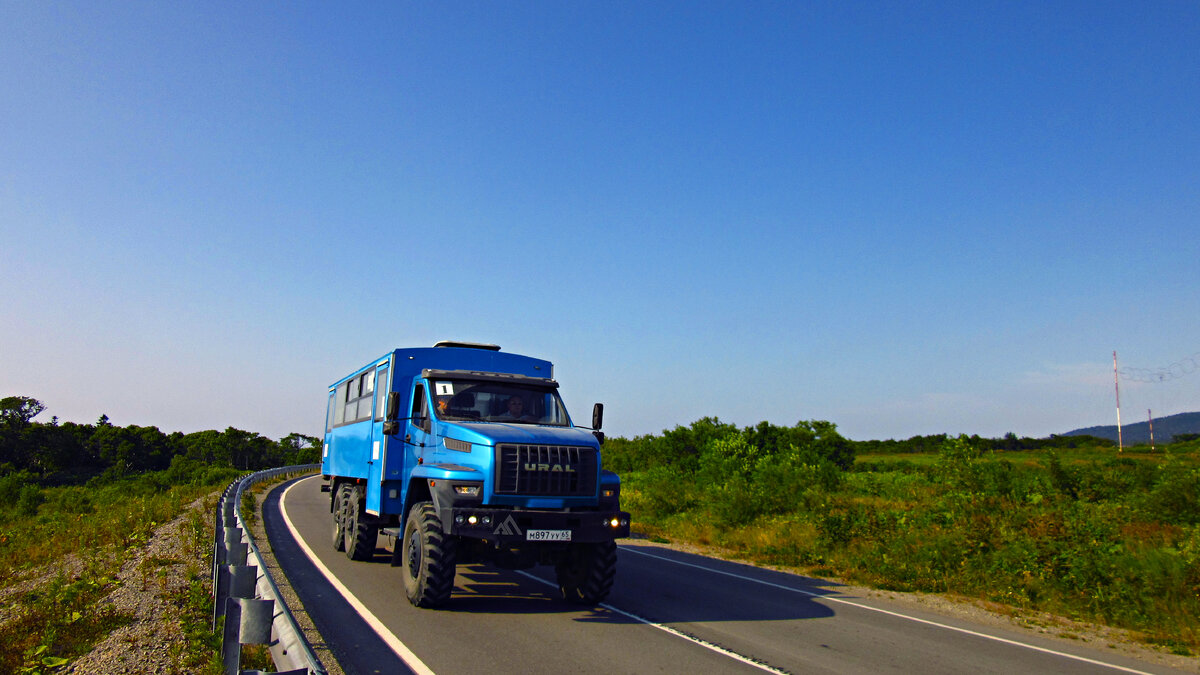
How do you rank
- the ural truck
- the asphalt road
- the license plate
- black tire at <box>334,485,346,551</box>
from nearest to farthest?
the asphalt road, the license plate, the ural truck, black tire at <box>334,485,346,551</box>

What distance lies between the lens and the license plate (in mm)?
9375

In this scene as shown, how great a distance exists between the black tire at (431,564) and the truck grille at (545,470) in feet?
3.23

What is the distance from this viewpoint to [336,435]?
17.5 metres

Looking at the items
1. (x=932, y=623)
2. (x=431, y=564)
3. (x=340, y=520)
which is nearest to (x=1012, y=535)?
(x=932, y=623)

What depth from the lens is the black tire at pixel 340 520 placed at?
15297mm

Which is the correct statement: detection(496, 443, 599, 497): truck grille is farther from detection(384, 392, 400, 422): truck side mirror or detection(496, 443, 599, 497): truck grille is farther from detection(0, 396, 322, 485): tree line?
detection(0, 396, 322, 485): tree line

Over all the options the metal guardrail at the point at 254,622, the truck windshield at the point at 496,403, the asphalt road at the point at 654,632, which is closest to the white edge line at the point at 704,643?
the asphalt road at the point at 654,632

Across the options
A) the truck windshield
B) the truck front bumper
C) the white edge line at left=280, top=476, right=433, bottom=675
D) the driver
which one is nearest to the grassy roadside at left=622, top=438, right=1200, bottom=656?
the truck front bumper

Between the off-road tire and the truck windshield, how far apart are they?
573 cm

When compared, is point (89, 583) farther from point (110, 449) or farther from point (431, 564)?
point (110, 449)

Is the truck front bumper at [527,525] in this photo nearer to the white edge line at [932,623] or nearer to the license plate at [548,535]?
the license plate at [548,535]

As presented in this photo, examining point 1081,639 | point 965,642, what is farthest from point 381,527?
point 1081,639

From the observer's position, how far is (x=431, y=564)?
30.9 feet

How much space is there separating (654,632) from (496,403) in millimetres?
4218
